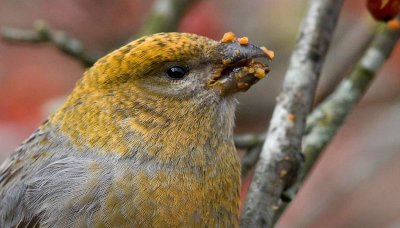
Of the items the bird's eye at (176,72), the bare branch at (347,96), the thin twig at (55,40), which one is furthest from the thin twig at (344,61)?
the bird's eye at (176,72)

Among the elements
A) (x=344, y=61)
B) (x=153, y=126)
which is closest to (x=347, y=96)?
(x=344, y=61)

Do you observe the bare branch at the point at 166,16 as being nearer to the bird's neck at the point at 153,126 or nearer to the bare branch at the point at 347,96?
the bare branch at the point at 347,96

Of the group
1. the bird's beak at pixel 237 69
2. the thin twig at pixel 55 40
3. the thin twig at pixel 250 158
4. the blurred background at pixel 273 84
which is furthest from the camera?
the blurred background at pixel 273 84

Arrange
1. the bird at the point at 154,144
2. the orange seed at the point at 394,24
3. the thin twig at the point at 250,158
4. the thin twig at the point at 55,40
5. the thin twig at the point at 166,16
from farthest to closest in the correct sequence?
1. the thin twig at the point at 166,16
2. the thin twig at the point at 55,40
3. the thin twig at the point at 250,158
4. the orange seed at the point at 394,24
5. the bird at the point at 154,144

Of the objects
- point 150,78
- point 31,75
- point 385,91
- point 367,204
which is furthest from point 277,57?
point 150,78

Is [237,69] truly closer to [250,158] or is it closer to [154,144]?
[154,144]

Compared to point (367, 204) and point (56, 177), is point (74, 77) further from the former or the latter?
point (56, 177)

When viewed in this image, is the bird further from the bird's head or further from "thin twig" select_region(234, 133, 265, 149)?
"thin twig" select_region(234, 133, 265, 149)
